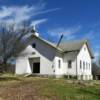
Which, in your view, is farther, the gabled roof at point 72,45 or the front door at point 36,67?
the front door at point 36,67

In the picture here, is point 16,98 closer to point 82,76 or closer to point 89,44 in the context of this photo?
point 82,76

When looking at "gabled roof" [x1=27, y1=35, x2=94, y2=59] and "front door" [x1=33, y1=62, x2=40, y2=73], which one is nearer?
"gabled roof" [x1=27, y1=35, x2=94, y2=59]

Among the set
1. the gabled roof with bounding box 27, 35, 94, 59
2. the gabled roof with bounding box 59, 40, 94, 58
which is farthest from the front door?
the gabled roof with bounding box 59, 40, 94, 58

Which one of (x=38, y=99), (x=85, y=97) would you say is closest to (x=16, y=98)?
(x=38, y=99)

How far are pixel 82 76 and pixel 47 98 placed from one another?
84.9ft

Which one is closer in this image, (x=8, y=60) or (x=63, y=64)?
(x=8, y=60)

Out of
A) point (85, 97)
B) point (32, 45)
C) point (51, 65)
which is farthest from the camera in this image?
point (32, 45)

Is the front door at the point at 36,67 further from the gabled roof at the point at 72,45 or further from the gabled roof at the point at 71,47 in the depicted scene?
the gabled roof at the point at 72,45

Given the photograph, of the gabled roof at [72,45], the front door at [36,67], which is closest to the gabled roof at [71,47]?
the gabled roof at [72,45]

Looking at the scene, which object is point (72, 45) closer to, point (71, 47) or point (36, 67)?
point (71, 47)

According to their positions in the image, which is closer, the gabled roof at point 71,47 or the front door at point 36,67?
the gabled roof at point 71,47

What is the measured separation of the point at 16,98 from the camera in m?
16.0

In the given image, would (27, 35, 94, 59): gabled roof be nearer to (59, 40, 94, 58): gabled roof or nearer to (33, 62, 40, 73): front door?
(59, 40, 94, 58): gabled roof

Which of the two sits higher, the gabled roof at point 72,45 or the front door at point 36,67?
the gabled roof at point 72,45
